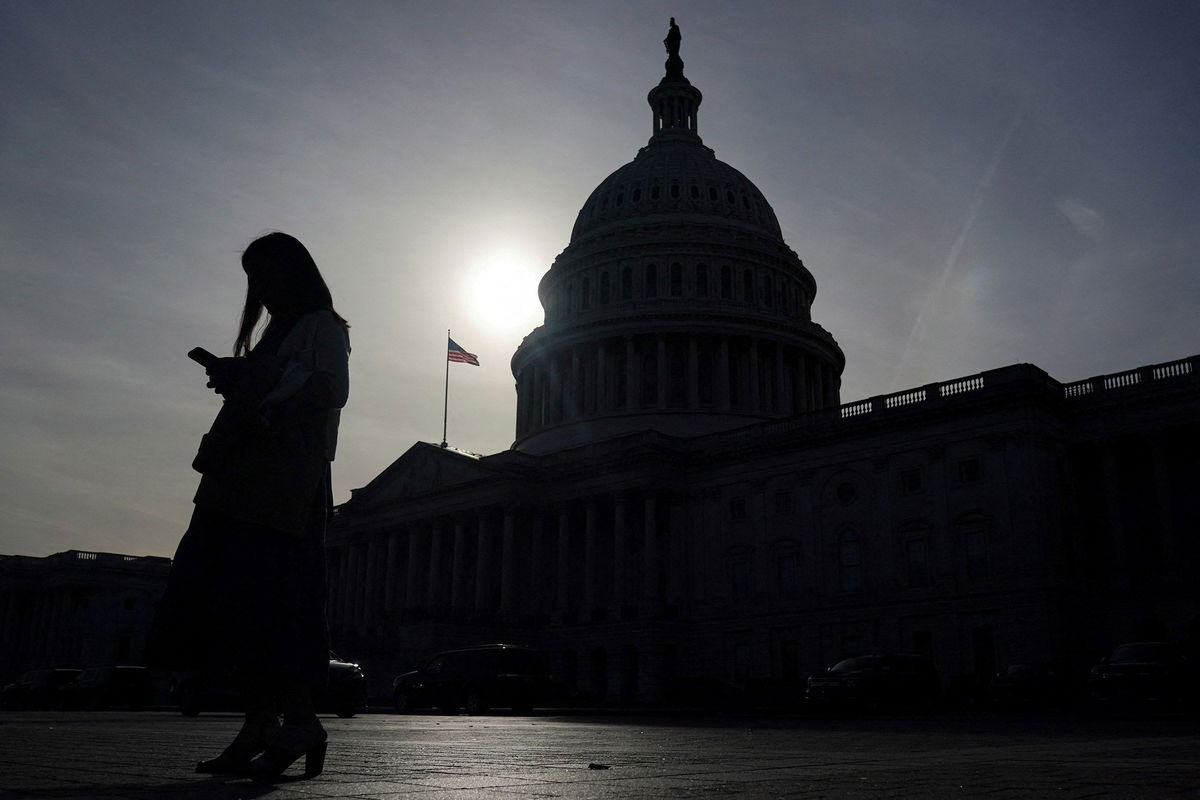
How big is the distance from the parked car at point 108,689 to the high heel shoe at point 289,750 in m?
38.4

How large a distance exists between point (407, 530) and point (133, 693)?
30855 millimetres

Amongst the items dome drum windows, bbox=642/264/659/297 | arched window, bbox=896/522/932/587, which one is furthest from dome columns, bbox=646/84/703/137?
arched window, bbox=896/522/932/587

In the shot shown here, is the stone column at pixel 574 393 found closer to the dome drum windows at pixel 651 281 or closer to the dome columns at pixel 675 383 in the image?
the dome columns at pixel 675 383

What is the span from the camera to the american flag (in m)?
71.5

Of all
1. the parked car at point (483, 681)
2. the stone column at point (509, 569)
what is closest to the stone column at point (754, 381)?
the stone column at point (509, 569)

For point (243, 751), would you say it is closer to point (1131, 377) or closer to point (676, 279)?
point (1131, 377)

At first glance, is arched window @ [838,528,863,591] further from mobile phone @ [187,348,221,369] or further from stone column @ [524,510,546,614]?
mobile phone @ [187,348,221,369]

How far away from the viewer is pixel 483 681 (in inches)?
1312

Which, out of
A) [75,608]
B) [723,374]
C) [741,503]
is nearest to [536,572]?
[741,503]

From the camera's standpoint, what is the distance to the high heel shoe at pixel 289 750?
19.3ft

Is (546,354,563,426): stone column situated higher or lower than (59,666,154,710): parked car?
higher

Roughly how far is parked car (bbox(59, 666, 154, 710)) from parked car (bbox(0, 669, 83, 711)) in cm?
394

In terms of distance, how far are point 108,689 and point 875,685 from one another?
2806cm

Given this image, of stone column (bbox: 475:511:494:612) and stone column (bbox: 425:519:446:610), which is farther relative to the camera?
stone column (bbox: 425:519:446:610)
